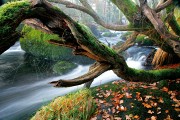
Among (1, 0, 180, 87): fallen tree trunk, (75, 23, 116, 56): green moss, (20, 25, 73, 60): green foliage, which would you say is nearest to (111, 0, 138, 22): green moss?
(1, 0, 180, 87): fallen tree trunk

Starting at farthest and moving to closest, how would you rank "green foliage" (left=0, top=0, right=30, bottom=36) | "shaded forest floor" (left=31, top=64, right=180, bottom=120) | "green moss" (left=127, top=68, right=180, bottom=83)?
1. "shaded forest floor" (left=31, top=64, right=180, bottom=120)
2. "green moss" (left=127, top=68, right=180, bottom=83)
3. "green foliage" (left=0, top=0, right=30, bottom=36)

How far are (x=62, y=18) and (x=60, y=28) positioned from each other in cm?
17

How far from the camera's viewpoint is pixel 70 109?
5398 millimetres

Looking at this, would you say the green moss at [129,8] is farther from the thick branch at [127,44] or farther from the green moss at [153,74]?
the green moss at [153,74]

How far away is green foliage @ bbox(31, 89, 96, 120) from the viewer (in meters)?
5.13

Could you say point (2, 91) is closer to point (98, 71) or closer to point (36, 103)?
point (36, 103)

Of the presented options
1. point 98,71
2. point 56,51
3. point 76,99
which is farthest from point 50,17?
point 56,51

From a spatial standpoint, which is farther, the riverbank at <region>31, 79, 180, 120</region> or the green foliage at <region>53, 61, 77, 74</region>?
the green foliage at <region>53, 61, 77, 74</region>

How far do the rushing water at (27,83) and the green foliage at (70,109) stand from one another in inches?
67.6

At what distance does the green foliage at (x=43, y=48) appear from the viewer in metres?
13.7

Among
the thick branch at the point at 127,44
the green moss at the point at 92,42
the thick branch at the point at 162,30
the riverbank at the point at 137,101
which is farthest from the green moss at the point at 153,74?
the thick branch at the point at 127,44

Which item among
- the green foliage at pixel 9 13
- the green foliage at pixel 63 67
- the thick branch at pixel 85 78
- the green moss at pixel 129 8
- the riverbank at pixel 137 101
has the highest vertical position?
the green moss at pixel 129 8

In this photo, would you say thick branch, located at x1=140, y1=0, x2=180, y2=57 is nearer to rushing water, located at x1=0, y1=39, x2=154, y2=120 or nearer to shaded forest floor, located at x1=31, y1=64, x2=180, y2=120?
shaded forest floor, located at x1=31, y1=64, x2=180, y2=120

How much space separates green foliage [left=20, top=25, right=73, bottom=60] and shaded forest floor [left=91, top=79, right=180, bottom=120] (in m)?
6.72
